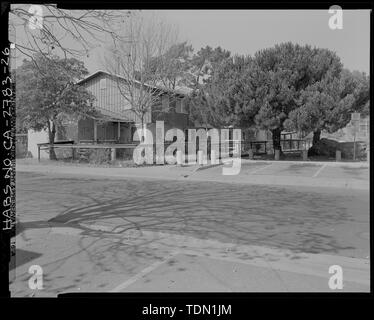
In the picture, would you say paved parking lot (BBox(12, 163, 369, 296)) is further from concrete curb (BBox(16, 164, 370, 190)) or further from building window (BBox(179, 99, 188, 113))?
building window (BBox(179, 99, 188, 113))

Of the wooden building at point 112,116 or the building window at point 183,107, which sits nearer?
the wooden building at point 112,116

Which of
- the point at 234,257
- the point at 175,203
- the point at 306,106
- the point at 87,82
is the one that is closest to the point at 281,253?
the point at 234,257

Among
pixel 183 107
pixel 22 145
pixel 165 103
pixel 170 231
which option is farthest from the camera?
pixel 183 107

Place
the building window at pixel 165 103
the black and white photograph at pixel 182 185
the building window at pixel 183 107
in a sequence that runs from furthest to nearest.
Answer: the building window at pixel 183 107 < the building window at pixel 165 103 < the black and white photograph at pixel 182 185

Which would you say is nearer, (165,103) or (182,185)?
(182,185)

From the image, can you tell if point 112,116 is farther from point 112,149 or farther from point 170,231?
point 170,231

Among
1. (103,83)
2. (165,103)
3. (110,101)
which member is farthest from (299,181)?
(103,83)

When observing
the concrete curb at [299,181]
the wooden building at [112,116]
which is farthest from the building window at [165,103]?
the concrete curb at [299,181]

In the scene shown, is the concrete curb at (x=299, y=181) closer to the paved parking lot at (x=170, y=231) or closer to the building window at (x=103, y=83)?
the paved parking lot at (x=170, y=231)

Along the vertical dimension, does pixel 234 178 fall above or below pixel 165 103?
below

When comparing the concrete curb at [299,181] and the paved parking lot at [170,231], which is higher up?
the concrete curb at [299,181]

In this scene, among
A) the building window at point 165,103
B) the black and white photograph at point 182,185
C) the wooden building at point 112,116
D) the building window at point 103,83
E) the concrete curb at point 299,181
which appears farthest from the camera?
the building window at point 103,83

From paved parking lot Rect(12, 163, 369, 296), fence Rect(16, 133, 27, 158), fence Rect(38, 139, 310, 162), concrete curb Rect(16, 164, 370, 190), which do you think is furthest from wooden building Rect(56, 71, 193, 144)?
paved parking lot Rect(12, 163, 369, 296)
